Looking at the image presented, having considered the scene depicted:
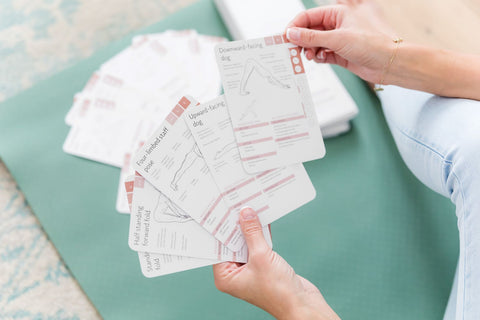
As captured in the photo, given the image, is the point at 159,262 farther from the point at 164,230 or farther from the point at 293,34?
the point at 293,34

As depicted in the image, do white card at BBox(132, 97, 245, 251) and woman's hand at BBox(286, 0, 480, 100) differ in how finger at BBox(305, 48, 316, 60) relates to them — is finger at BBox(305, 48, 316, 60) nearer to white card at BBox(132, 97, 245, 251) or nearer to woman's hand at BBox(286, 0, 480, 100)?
woman's hand at BBox(286, 0, 480, 100)

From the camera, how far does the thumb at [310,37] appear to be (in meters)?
0.75

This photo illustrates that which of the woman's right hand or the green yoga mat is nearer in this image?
the woman's right hand

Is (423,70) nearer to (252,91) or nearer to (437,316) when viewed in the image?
(252,91)

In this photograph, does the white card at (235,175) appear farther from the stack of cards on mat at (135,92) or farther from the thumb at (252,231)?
the stack of cards on mat at (135,92)

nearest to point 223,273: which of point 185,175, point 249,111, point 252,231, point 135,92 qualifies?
point 252,231

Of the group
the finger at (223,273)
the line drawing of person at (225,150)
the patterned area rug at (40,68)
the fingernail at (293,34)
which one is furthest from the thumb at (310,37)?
the patterned area rug at (40,68)

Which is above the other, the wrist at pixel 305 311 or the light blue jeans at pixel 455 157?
the light blue jeans at pixel 455 157

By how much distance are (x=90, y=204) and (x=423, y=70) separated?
879 mm

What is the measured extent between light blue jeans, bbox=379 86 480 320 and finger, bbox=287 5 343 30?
24cm

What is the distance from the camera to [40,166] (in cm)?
108

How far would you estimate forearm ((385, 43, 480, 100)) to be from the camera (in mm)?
751

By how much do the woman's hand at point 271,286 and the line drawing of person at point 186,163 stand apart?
17cm

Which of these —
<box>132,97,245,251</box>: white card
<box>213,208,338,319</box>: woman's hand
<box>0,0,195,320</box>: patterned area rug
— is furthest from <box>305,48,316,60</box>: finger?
<box>0,0,195,320</box>: patterned area rug
